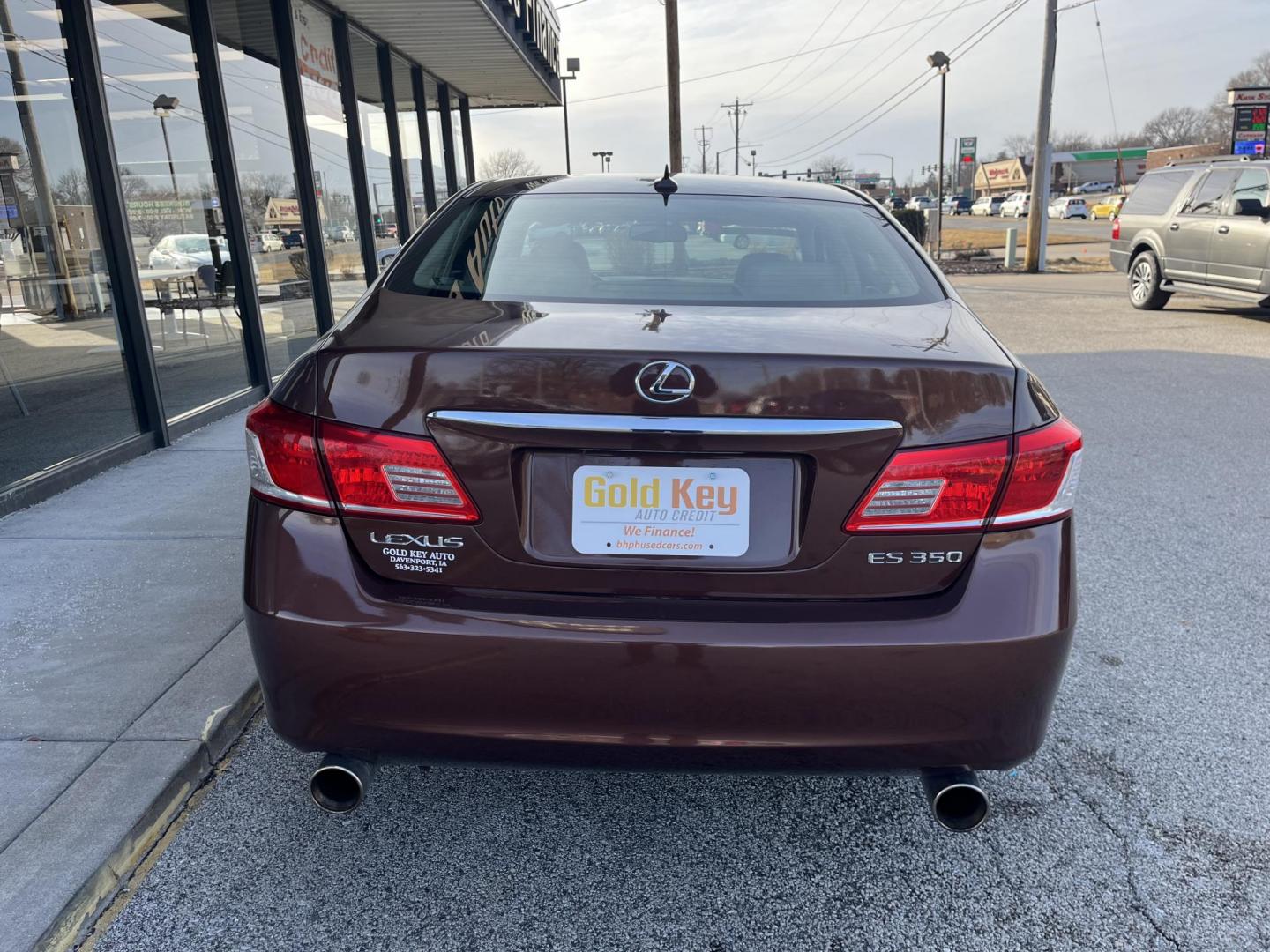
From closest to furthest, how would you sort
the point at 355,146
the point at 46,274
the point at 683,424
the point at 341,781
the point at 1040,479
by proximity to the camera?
the point at 683,424, the point at 1040,479, the point at 341,781, the point at 46,274, the point at 355,146

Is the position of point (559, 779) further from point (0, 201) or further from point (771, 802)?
point (0, 201)

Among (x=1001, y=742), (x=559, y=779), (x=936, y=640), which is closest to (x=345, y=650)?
(x=559, y=779)

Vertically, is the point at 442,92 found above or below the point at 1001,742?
above

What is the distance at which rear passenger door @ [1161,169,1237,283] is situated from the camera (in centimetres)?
1196

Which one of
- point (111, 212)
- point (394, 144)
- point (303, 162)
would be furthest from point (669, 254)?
point (394, 144)

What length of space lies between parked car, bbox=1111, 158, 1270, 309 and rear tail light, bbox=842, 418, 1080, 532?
11243mm

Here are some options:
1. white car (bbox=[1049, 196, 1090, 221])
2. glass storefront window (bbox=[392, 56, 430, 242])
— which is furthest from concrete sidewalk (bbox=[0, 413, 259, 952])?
white car (bbox=[1049, 196, 1090, 221])

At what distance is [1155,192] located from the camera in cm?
1325

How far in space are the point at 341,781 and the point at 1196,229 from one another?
522 inches

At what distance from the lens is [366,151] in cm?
1109

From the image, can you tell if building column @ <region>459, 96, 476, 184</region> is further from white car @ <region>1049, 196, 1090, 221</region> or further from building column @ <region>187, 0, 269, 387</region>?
white car @ <region>1049, 196, 1090, 221</region>

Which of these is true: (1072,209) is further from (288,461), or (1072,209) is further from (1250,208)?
(288,461)

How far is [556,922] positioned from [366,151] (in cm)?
1053

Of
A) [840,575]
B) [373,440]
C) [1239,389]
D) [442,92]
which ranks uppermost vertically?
[442,92]
